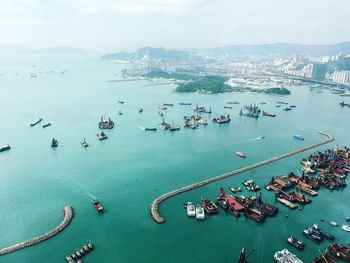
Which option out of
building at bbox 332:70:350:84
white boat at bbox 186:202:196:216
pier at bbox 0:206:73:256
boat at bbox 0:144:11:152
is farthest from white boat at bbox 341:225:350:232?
building at bbox 332:70:350:84

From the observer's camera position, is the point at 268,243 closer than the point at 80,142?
Yes

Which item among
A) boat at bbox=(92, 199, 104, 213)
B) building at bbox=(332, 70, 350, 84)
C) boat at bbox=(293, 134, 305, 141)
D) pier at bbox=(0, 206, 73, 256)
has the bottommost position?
pier at bbox=(0, 206, 73, 256)

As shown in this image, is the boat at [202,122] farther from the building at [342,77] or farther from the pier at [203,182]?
the building at [342,77]

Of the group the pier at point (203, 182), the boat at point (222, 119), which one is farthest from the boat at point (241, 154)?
the boat at point (222, 119)

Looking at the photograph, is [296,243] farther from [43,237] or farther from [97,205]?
[43,237]

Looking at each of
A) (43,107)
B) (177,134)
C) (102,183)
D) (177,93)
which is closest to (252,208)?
(102,183)

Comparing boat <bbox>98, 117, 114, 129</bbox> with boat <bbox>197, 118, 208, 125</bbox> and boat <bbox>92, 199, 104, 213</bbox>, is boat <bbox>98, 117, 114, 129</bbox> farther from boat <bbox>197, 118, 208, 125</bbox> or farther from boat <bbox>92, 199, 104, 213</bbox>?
boat <bbox>92, 199, 104, 213</bbox>

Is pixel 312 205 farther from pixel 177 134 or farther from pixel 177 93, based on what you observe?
pixel 177 93
